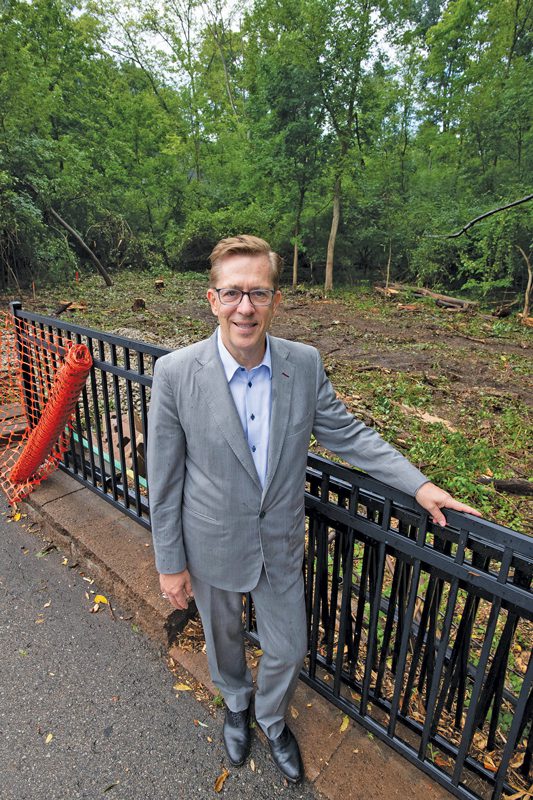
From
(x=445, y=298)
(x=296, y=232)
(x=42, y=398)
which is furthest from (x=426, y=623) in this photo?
(x=296, y=232)

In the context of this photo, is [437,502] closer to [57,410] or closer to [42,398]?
[57,410]

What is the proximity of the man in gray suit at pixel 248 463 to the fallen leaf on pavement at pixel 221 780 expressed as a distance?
1.9 inches

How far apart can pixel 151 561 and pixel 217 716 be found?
0.91 metres

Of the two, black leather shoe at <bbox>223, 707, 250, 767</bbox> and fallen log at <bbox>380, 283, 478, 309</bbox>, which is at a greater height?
fallen log at <bbox>380, 283, 478, 309</bbox>

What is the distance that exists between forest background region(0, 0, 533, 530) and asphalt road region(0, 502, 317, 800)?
4.38 metres

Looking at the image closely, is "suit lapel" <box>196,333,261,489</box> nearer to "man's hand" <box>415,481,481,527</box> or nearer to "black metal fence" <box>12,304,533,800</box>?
"black metal fence" <box>12,304,533,800</box>

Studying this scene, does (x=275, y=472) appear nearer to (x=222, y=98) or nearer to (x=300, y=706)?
(x=300, y=706)

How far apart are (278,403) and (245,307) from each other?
337mm

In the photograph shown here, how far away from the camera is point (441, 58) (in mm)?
21969

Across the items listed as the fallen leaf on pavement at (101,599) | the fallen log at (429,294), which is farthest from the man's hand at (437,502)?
the fallen log at (429,294)

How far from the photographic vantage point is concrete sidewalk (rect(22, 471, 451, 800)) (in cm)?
161

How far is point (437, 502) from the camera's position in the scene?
126 cm

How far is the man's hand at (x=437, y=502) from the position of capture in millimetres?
1248

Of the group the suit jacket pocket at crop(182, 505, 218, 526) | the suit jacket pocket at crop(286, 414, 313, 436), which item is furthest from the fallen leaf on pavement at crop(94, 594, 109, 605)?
the suit jacket pocket at crop(286, 414, 313, 436)
